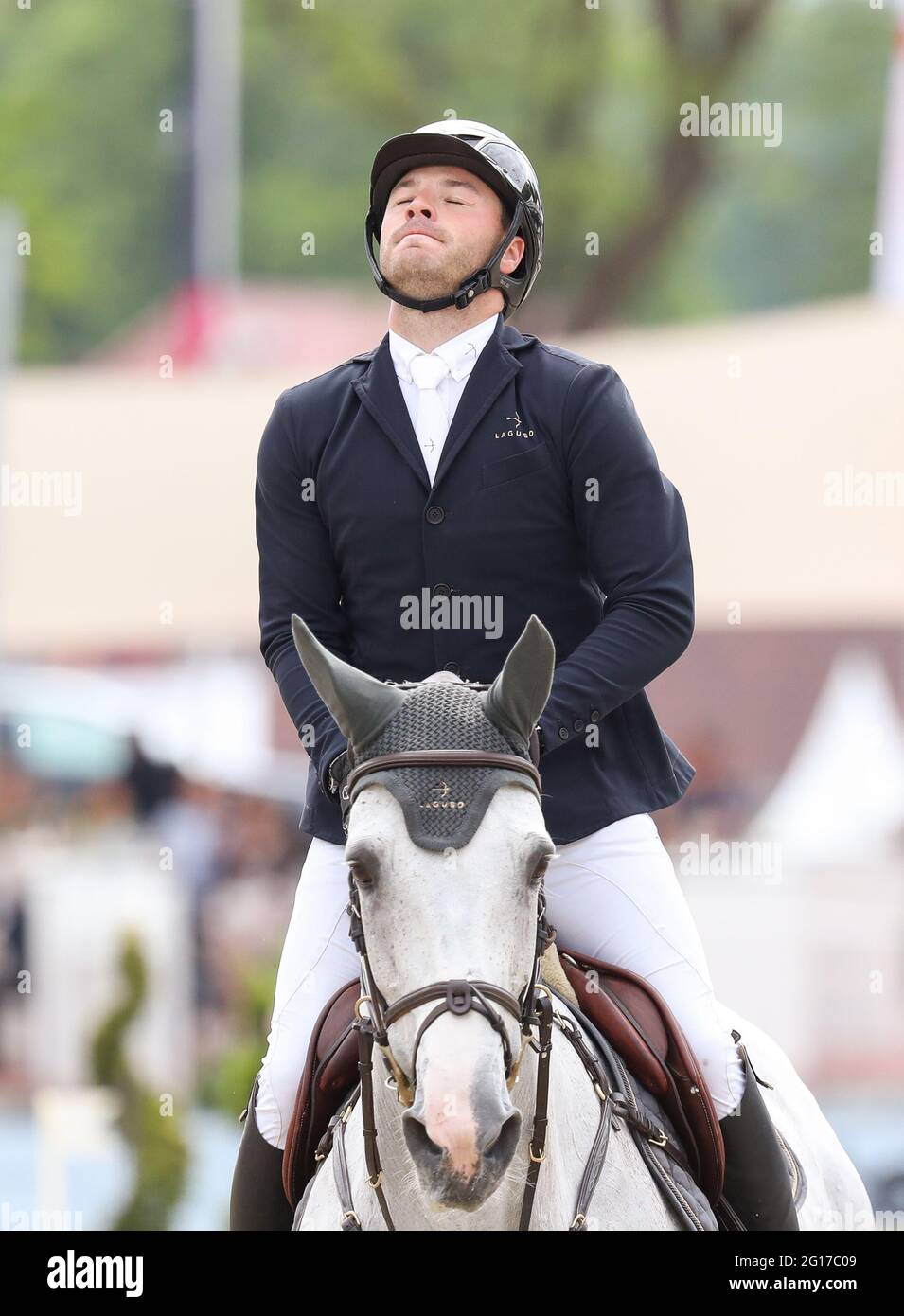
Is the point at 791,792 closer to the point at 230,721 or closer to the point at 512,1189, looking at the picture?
the point at 230,721

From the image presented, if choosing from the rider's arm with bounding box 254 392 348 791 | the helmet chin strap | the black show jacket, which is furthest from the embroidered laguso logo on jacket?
the rider's arm with bounding box 254 392 348 791

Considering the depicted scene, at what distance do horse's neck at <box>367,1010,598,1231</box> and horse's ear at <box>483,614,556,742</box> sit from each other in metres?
0.66

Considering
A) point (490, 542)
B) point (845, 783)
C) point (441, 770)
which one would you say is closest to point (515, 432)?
point (490, 542)

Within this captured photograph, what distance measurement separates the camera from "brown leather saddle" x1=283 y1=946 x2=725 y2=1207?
4145mm

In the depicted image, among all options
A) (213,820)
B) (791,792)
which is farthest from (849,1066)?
(213,820)

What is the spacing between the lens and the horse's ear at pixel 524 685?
3461mm

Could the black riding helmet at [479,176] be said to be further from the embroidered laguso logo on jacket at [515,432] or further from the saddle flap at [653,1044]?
the saddle flap at [653,1044]

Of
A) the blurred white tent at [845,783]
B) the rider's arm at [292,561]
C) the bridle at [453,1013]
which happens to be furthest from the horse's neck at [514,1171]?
the blurred white tent at [845,783]

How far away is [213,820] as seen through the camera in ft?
47.2

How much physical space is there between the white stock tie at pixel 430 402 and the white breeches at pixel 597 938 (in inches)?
37.6

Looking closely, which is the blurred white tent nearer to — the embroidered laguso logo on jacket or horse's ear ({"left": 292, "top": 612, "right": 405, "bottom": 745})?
the embroidered laguso logo on jacket

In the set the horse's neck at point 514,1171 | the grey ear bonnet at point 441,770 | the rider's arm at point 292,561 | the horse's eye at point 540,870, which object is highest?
the rider's arm at point 292,561

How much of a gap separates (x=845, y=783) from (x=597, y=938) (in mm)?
11400

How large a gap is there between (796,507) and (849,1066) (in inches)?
146
